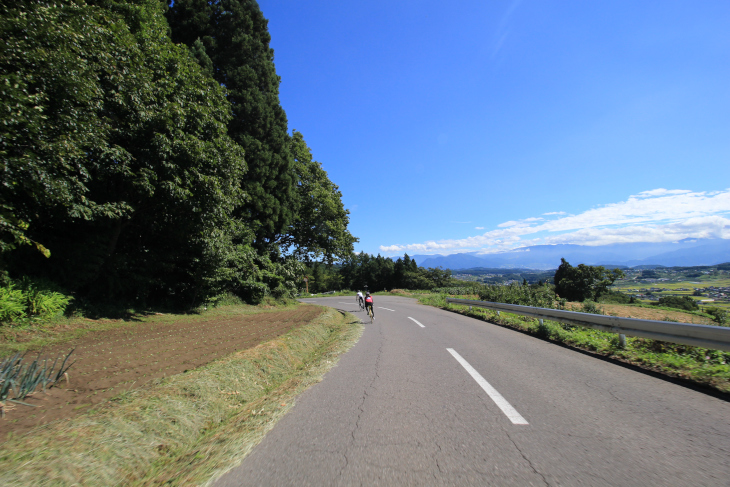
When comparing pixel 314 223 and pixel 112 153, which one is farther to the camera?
pixel 314 223

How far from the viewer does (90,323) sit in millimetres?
9203

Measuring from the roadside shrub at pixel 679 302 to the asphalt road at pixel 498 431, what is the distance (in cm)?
2445

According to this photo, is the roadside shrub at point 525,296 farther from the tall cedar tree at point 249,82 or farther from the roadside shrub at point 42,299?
the roadside shrub at point 42,299

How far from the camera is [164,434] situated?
340cm

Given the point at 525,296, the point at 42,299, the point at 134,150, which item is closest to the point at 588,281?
the point at 525,296

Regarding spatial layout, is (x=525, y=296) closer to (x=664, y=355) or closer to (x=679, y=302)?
(x=664, y=355)

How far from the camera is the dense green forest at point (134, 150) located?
6.93 metres

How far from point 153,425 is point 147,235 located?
1193 cm

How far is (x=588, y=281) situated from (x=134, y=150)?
169 feet

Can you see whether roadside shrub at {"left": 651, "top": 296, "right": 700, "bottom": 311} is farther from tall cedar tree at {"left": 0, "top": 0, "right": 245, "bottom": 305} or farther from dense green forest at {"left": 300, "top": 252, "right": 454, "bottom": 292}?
dense green forest at {"left": 300, "top": 252, "right": 454, "bottom": 292}

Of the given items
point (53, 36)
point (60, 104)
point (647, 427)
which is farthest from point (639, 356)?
point (53, 36)

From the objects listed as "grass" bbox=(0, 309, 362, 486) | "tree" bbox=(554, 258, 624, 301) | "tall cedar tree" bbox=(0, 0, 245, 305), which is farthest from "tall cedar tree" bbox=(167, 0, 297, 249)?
"tree" bbox=(554, 258, 624, 301)

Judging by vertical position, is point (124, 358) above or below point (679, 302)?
above

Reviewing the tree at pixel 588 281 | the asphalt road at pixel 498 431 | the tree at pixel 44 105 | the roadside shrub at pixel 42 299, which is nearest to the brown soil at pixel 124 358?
the roadside shrub at pixel 42 299
